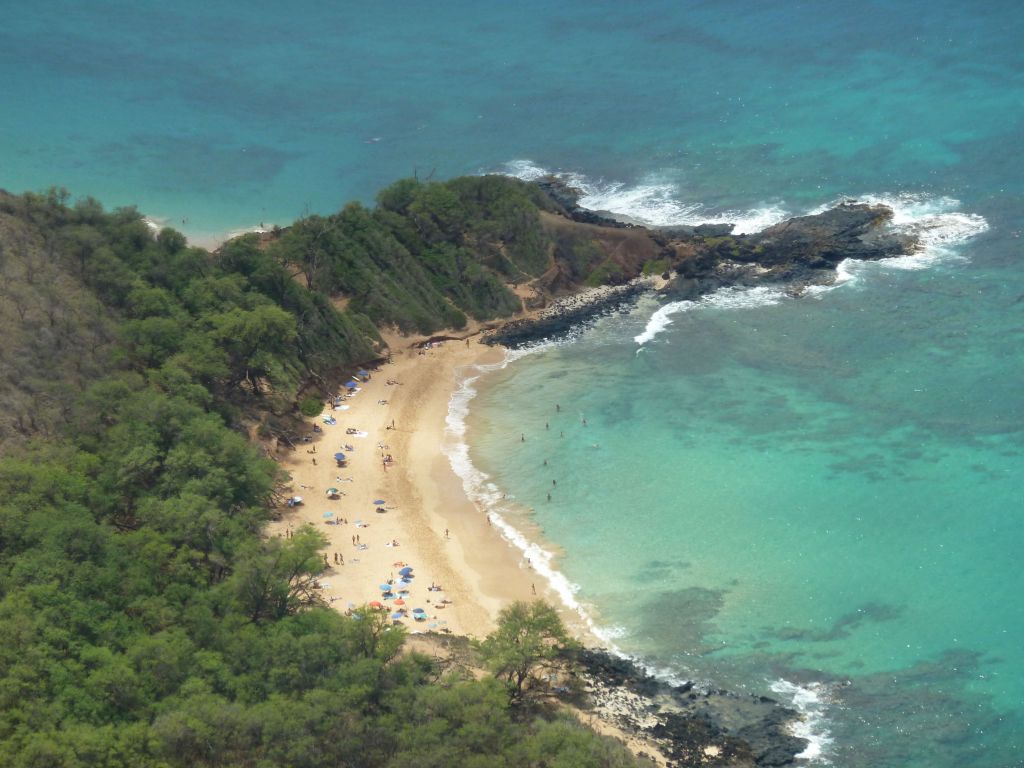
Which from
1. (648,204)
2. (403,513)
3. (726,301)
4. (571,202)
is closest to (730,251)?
(726,301)

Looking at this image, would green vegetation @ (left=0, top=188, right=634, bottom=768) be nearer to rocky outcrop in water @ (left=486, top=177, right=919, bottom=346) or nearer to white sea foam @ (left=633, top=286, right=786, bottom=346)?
rocky outcrop in water @ (left=486, top=177, right=919, bottom=346)

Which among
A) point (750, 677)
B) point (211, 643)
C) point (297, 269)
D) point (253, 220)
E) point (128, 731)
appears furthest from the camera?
point (253, 220)

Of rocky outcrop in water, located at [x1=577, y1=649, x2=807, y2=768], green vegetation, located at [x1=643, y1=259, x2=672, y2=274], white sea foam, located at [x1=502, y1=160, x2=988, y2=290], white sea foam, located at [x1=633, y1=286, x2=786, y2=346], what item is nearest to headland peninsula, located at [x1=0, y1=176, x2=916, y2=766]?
rocky outcrop in water, located at [x1=577, y1=649, x2=807, y2=768]

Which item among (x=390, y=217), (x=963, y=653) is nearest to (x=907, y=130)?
(x=390, y=217)

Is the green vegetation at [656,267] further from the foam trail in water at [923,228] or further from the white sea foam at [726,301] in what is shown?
the foam trail in water at [923,228]

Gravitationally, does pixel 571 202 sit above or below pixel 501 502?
above

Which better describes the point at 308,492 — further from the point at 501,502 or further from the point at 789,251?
the point at 789,251

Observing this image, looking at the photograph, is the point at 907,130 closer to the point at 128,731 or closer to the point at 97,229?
the point at 97,229
